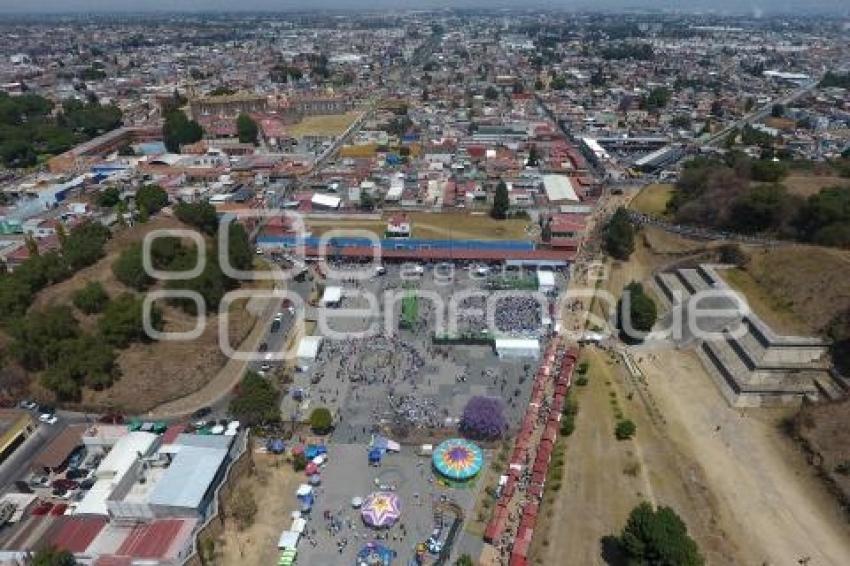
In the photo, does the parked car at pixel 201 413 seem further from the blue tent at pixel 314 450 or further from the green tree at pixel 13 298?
the green tree at pixel 13 298

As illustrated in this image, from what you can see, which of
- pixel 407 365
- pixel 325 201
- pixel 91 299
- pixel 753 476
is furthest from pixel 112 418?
pixel 753 476

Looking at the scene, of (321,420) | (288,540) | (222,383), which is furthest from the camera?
(222,383)

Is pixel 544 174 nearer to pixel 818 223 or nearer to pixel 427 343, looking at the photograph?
pixel 818 223

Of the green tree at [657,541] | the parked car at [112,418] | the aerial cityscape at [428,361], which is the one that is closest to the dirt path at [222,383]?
the aerial cityscape at [428,361]

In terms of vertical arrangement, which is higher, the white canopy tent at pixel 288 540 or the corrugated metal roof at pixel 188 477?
the corrugated metal roof at pixel 188 477

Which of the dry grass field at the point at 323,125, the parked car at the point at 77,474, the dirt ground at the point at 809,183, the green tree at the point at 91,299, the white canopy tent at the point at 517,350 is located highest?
the dirt ground at the point at 809,183

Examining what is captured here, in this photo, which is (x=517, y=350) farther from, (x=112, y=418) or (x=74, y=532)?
(x=74, y=532)
